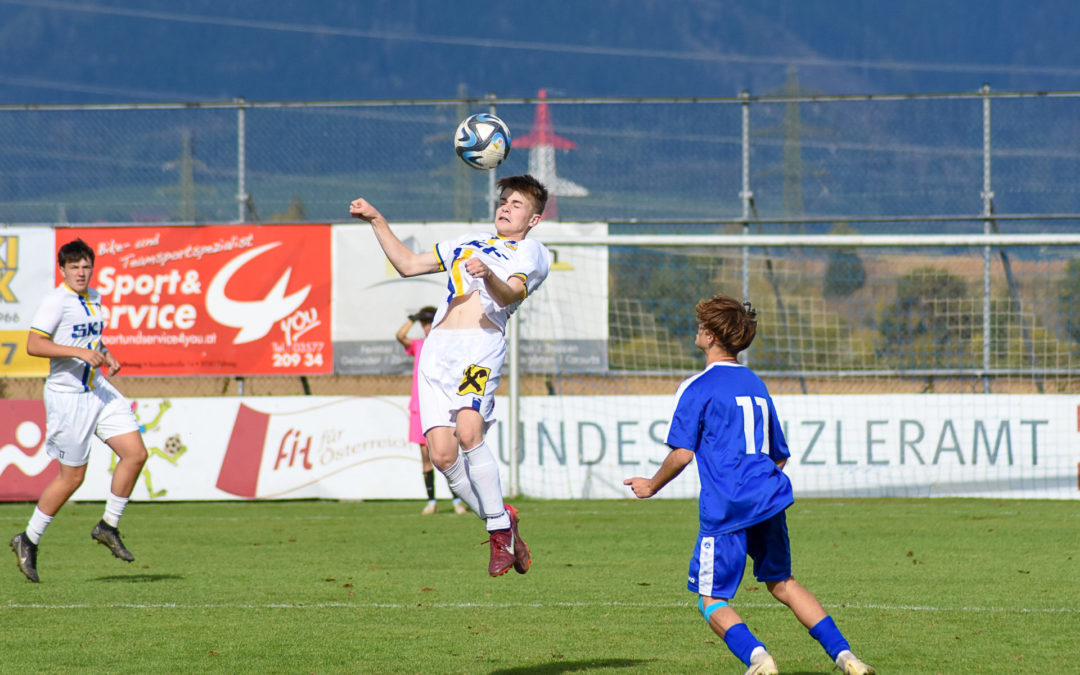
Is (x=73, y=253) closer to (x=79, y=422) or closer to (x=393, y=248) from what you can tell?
(x=79, y=422)

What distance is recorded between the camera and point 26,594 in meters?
8.48

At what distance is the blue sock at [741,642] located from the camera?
5.35m

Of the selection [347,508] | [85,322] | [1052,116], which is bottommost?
[347,508]

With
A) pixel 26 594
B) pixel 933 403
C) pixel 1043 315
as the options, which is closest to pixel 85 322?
pixel 26 594

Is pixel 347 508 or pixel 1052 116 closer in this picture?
pixel 347 508

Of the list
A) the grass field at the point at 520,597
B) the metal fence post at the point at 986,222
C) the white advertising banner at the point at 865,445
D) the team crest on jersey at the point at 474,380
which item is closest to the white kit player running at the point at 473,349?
the team crest on jersey at the point at 474,380

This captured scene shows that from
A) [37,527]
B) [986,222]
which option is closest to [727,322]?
[37,527]

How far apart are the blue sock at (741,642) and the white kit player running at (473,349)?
1.41 meters

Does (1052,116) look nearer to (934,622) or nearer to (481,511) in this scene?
(934,622)

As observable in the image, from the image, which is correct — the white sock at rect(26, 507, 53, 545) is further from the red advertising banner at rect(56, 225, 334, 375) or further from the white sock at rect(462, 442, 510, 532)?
the red advertising banner at rect(56, 225, 334, 375)

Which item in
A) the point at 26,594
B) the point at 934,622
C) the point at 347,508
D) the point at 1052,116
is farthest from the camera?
the point at 1052,116

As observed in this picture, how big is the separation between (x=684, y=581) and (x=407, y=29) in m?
165

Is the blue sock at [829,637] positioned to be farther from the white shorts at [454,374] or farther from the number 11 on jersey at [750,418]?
the white shorts at [454,374]

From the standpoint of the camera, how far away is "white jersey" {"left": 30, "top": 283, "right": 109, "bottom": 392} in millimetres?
9352
